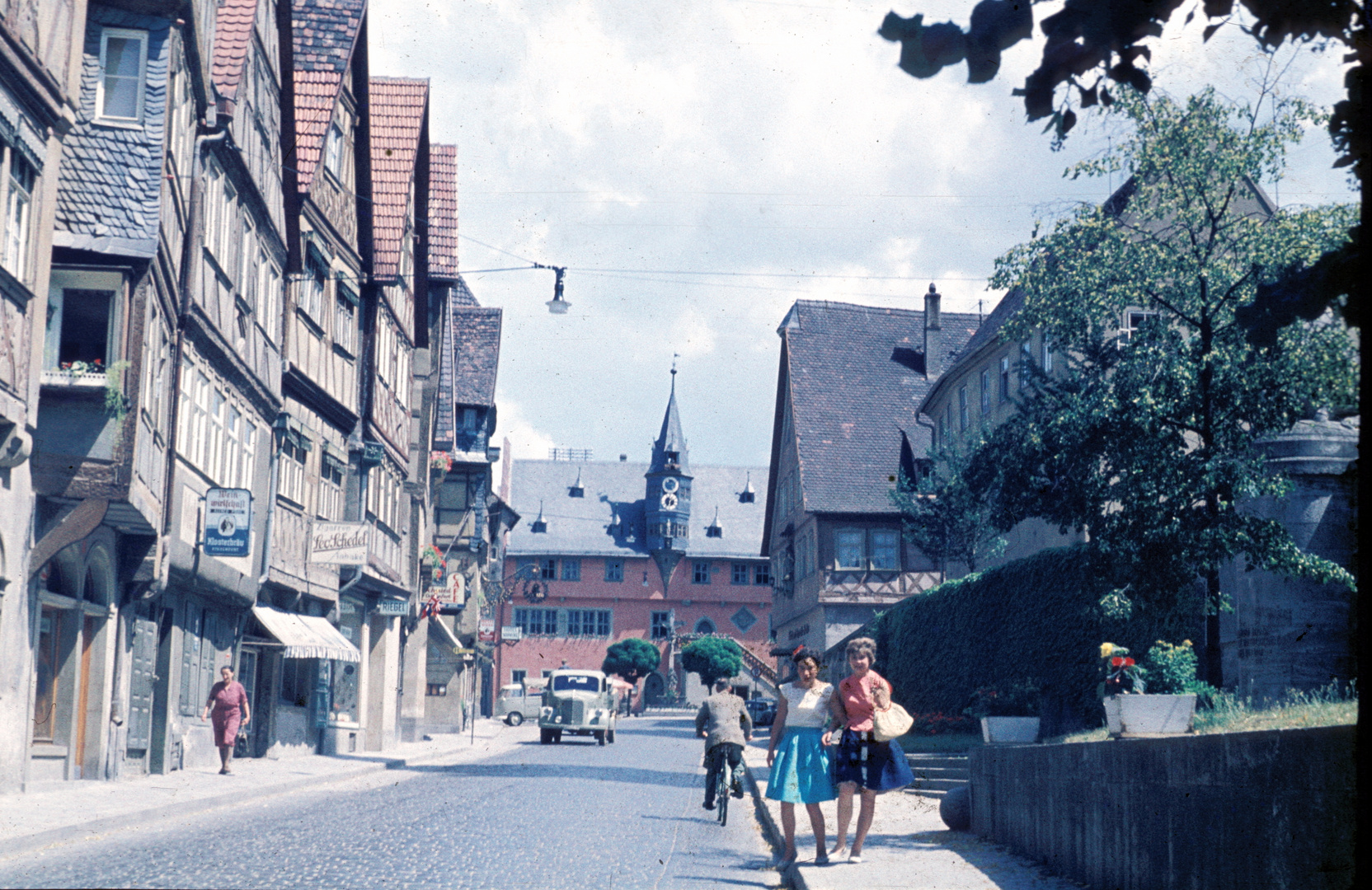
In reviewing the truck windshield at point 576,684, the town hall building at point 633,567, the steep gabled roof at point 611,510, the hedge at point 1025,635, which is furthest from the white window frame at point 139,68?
the steep gabled roof at point 611,510

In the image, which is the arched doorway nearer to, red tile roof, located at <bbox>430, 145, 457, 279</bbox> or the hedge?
red tile roof, located at <bbox>430, 145, 457, 279</bbox>

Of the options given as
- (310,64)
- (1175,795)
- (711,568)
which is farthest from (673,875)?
(711,568)

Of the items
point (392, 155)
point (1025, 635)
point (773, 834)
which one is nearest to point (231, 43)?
point (392, 155)

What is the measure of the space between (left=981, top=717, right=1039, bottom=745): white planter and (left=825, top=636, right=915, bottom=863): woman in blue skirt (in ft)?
15.9

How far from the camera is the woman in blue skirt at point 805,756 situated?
11648mm

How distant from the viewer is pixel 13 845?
11.3 metres

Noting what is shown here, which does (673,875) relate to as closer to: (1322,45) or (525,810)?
(525,810)

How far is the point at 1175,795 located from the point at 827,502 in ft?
167

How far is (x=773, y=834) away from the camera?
15.2 m

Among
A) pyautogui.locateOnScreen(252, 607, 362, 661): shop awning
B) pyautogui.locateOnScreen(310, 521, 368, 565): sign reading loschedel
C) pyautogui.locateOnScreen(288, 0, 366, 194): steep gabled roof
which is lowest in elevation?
pyautogui.locateOnScreen(252, 607, 362, 661): shop awning

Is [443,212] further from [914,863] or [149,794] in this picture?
[914,863]

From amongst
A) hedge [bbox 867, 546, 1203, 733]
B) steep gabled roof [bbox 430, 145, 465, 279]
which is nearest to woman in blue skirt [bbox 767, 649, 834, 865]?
hedge [bbox 867, 546, 1203, 733]

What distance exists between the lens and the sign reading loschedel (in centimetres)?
2786

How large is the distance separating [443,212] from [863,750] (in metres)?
35.8
